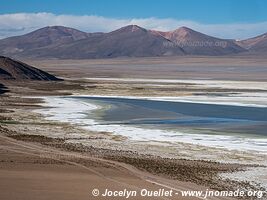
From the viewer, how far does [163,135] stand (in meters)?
27.8

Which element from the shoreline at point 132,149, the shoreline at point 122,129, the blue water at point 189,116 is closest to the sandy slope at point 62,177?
the shoreline at point 132,149

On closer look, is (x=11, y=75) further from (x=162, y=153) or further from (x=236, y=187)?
(x=236, y=187)

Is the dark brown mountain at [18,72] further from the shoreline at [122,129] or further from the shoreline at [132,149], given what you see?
the shoreline at [132,149]

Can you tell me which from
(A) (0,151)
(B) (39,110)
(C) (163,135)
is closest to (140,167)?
(A) (0,151)

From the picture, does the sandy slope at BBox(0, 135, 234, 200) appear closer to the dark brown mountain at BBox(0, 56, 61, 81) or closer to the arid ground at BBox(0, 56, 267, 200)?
the arid ground at BBox(0, 56, 267, 200)

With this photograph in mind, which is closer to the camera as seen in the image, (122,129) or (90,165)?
(90,165)

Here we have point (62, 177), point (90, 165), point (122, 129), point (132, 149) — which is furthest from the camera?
point (122, 129)

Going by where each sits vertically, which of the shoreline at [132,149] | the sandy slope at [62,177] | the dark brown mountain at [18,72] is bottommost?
the shoreline at [132,149]

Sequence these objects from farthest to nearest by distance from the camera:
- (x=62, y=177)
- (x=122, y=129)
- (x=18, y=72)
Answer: (x=18, y=72), (x=122, y=129), (x=62, y=177)

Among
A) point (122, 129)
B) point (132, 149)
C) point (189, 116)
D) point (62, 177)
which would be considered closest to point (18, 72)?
point (189, 116)

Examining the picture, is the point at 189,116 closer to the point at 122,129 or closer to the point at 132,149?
the point at 122,129

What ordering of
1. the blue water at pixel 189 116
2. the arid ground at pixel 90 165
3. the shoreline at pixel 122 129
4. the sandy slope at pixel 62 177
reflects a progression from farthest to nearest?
the blue water at pixel 189 116 → the shoreline at pixel 122 129 → the arid ground at pixel 90 165 → the sandy slope at pixel 62 177

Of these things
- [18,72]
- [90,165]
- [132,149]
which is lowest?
[132,149]

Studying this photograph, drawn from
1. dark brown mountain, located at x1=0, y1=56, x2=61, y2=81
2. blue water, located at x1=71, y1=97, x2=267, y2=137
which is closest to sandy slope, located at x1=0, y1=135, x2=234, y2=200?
blue water, located at x1=71, y1=97, x2=267, y2=137
